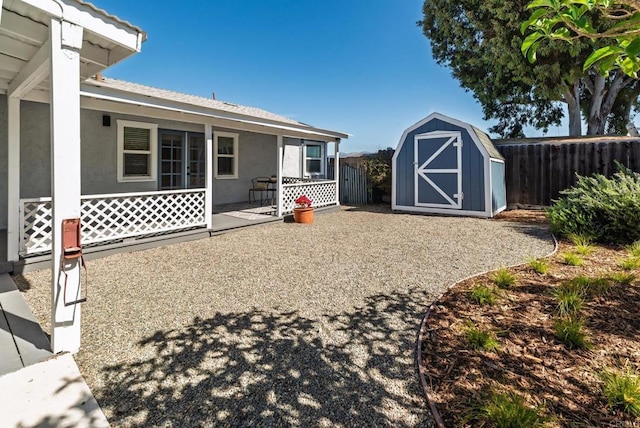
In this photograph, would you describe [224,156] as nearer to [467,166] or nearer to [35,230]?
[35,230]

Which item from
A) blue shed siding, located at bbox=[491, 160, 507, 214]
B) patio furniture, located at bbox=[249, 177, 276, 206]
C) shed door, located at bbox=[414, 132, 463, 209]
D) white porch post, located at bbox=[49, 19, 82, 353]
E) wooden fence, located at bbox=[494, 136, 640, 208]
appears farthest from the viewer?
patio furniture, located at bbox=[249, 177, 276, 206]

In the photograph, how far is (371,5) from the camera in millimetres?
11352

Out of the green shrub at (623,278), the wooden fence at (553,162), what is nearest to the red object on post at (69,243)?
the green shrub at (623,278)

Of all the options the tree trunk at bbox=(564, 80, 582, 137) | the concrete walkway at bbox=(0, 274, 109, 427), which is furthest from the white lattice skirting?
the tree trunk at bbox=(564, 80, 582, 137)

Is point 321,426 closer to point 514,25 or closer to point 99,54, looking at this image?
point 99,54

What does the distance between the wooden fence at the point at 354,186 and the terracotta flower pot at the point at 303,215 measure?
415cm

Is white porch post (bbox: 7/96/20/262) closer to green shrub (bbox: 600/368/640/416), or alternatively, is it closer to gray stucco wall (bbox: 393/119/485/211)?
green shrub (bbox: 600/368/640/416)

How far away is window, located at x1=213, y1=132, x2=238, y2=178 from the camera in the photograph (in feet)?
31.0

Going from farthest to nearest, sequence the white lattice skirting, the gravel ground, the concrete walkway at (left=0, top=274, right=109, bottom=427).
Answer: the white lattice skirting → the gravel ground → the concrete walkway at (left=0, top=274, right=109, bottom=427)

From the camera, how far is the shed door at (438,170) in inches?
356

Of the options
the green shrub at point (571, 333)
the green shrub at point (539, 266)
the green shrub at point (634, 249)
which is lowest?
the green shrub at point (571, 333)

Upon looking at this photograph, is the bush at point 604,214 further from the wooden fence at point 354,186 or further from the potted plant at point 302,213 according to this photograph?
the wooden fence at point 354,186

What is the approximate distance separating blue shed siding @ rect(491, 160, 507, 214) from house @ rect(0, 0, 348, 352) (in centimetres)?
446

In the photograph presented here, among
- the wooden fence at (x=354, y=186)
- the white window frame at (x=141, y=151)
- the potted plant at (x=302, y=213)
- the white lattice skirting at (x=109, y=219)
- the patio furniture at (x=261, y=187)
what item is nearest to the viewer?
the white lattice skirting at (x=109, y=219)
